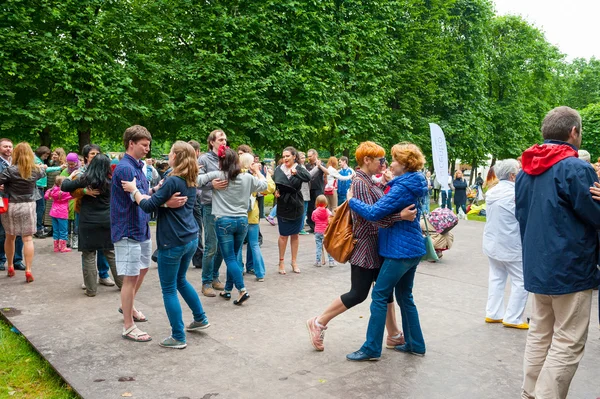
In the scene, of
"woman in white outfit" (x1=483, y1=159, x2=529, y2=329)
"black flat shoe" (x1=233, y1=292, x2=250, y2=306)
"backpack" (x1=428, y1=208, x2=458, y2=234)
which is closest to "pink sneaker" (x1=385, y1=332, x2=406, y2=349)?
"woman in white outfit" (x1=483, y1=159, x2=529, y2=329)

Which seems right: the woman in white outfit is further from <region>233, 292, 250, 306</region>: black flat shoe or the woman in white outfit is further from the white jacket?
<region>233, 292, 250, 306</region>: black flat shoe

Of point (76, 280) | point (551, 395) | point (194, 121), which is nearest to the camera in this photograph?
point (551, 395)

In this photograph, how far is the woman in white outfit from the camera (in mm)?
6195

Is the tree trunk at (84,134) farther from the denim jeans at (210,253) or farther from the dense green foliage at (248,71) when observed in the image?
the denim jeans at (210,253)

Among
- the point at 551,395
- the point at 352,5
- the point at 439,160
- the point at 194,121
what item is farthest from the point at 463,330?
the point at 352,5

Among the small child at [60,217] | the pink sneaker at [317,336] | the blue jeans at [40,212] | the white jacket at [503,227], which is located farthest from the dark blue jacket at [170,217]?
the blue jeans at [40,212]

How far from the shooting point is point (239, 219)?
22.3 feet

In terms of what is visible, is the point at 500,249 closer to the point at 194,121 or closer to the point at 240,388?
the point at 240,388

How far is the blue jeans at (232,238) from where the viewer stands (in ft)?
22.0

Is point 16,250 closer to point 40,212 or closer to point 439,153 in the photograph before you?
point 40,212

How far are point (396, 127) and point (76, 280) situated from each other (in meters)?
20.6

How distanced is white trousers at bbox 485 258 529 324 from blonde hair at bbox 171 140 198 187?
363 cm

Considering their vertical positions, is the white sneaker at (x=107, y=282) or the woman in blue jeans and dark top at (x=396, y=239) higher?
the woman in blue jeans and dark top at (x=396, y=239)

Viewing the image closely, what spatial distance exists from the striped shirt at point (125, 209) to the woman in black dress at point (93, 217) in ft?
5.78
